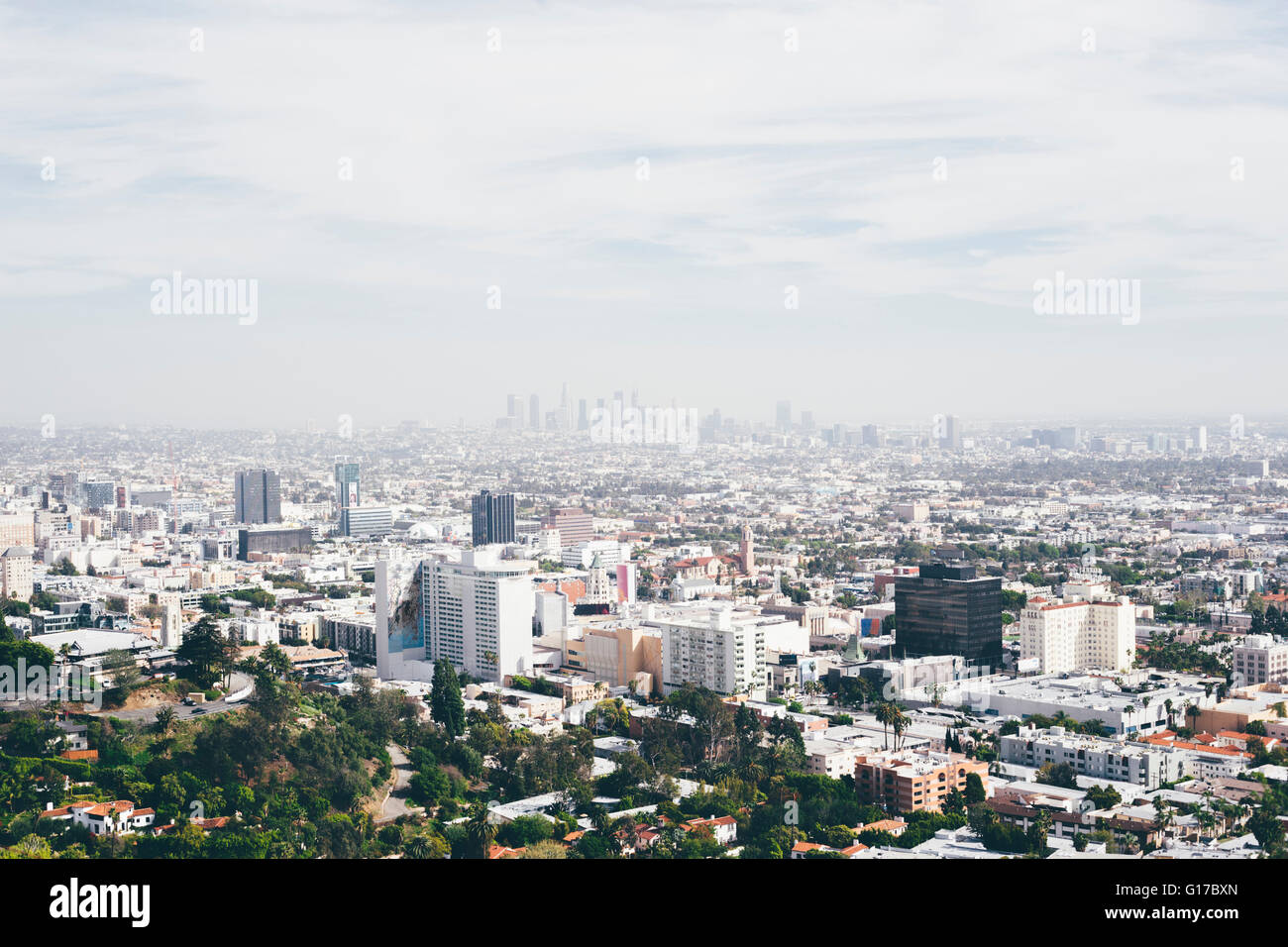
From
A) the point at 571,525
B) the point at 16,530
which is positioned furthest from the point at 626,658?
the point at 571,525

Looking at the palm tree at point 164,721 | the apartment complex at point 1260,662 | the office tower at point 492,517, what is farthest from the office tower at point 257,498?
the apartment complex at point 1260,662

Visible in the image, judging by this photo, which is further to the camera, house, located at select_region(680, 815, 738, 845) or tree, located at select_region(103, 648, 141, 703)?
tree, located at select_region(103, 648, 141, 703)

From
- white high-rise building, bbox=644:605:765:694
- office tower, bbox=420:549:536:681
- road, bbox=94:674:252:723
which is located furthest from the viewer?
office tower, bbox=420:549:536:681

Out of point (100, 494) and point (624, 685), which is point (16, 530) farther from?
point (624, 685)

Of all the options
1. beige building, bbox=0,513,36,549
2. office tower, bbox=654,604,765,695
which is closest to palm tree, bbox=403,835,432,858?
office tower, bbox=654,604,765,695

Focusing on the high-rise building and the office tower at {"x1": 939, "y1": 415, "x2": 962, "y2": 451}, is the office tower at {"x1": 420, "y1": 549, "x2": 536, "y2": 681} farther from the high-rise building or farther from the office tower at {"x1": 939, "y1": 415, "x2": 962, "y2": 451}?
the office tower at {"x1": 939, "y1": 415, "x2": 962, "y2": 451}
